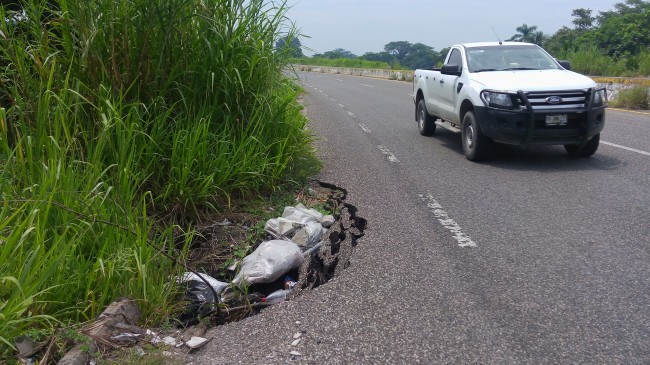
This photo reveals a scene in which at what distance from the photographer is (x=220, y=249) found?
18.4 feet

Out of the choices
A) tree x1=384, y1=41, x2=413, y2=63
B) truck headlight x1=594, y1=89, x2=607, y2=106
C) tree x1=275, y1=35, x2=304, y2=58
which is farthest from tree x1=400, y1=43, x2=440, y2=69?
tree x1=275, y1=35, x2=304, y2=58

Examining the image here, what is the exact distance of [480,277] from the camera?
4719mm

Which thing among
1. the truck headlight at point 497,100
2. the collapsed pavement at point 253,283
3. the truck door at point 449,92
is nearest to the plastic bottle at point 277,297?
the collapsed pavement at point 253,283

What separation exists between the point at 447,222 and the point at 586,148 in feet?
13.8

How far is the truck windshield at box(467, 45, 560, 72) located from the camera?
10.1 m

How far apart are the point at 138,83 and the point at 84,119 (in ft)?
2.16

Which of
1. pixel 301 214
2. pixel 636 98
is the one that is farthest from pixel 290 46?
pixel 636 98

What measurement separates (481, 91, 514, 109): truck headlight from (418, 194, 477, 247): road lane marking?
7.53 feet

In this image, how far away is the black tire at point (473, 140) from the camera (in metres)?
9.22

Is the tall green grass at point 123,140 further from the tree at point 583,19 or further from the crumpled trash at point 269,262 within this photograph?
the tree at point 583,19

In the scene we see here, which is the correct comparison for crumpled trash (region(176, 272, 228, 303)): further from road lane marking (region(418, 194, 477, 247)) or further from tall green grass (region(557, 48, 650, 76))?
tall green grass (region(557, 48, 650, 76))

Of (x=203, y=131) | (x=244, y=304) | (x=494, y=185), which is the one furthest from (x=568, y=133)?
(x=244, y=304)

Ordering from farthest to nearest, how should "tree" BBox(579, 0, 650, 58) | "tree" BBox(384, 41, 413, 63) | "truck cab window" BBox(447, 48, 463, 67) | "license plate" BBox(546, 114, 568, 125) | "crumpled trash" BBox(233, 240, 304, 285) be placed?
"tree" BBox(384, 41, 413, 63), "tree" BBox(579, 0, 650, 58), "truck cab window" BBox(447, 48, 463, 67), "license plate" BBox(546, 114, 568, 125), "crumpled trash" BBox(233, 240, 304, 285)

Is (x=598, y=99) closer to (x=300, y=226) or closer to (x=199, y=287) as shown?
(x=300, y=226)
